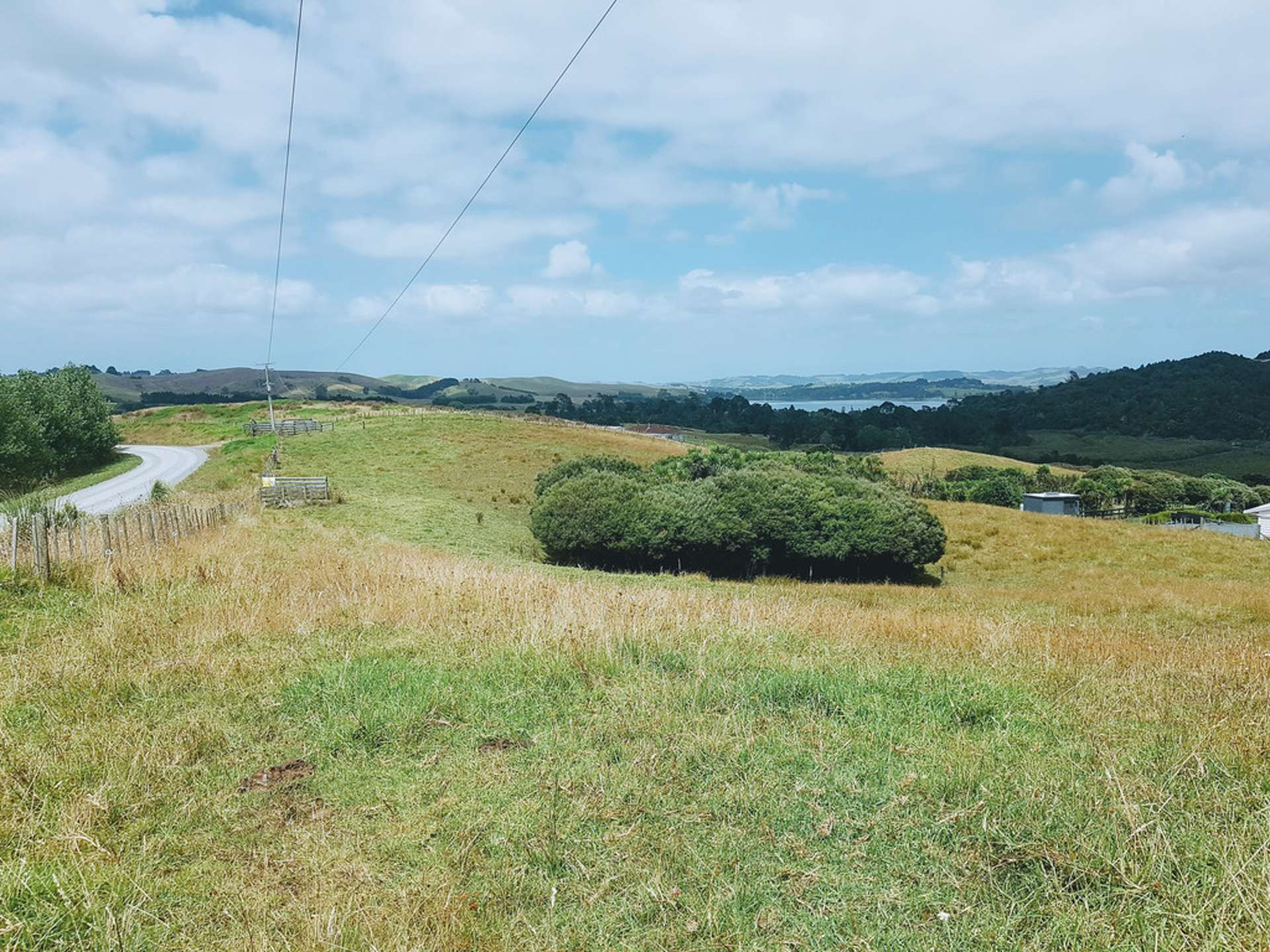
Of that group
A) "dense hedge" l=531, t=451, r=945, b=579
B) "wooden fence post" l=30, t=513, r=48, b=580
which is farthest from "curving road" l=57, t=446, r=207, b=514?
"wooden fence post" l=30, t=513, r=48, b=580

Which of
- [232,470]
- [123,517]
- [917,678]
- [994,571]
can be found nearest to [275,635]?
[917,678]

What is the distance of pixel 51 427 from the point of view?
51.1m

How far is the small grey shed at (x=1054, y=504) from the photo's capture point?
45875 millimetres

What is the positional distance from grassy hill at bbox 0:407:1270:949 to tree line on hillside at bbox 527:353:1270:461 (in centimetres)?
10165

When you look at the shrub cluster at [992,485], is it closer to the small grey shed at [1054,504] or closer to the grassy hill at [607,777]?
the small grey shed at [1054,504]

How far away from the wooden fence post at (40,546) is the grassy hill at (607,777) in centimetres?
40

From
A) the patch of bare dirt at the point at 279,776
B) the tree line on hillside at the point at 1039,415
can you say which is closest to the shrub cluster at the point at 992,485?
the tree line on hillside at the point at 1039,415

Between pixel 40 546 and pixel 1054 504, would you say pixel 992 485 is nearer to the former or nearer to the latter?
pixel 1054 504

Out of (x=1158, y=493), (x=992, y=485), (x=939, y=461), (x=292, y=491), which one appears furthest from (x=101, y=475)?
(x=939, y=461)

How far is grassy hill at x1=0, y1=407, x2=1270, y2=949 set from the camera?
3324 mm

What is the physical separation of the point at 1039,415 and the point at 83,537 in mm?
173712

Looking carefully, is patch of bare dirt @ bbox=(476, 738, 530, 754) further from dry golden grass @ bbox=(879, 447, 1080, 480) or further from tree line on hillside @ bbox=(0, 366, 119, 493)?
dry golden grass @ bbox=(879, 447, 1080, 480)

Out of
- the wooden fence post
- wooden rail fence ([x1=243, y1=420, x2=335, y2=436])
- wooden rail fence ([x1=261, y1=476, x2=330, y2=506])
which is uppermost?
wooden rail fence ([x1=243, y1=420, x2=335, y2=436])

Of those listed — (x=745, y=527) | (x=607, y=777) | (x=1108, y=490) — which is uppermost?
(x=607, y=777)
